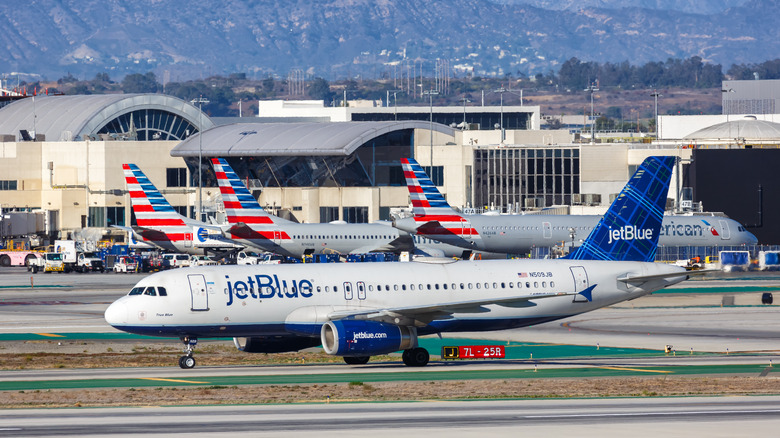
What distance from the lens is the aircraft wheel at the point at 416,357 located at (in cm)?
4794

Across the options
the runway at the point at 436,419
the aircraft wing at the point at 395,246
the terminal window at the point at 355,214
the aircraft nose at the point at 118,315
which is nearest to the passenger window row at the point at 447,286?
the aircraft nose at the point at 118,315

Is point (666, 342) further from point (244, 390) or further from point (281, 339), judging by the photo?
point (244, 390)

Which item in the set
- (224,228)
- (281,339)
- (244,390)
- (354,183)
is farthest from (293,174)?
(244,390)

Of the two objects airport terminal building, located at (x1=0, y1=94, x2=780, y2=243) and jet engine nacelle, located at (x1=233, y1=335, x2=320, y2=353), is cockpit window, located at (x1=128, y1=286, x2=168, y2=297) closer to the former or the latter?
jet engine nacelle, located at (x1=233, y1=335, x2=320, y2=353)

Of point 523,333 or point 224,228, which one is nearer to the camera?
point 523,333

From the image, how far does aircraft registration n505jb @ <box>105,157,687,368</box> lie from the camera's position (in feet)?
152

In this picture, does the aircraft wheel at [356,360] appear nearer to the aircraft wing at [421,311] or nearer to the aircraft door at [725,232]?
the aircraft wing at [421,311]

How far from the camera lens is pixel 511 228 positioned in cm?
10750

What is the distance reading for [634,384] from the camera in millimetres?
40812

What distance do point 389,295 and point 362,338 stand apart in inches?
151

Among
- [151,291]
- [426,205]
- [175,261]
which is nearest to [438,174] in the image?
[175,261]

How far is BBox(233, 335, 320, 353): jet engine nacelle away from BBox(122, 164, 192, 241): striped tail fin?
6060 cm

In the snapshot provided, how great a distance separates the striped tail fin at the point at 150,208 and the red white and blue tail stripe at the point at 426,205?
22.3 meters

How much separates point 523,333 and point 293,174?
305ft
